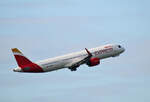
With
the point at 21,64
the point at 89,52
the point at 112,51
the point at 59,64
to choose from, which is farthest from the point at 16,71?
the point at 112,51

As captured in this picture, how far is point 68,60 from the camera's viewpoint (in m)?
138

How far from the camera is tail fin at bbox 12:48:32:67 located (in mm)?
132750

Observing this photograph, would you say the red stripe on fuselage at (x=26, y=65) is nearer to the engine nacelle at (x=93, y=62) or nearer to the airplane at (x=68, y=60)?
the airplane at (x=68, y=60)

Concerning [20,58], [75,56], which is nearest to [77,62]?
[75,56]

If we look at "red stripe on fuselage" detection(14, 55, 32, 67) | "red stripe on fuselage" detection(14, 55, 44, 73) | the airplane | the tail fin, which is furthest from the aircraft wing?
"red stripe on fuselage" detection(14, 55, 32, 67)

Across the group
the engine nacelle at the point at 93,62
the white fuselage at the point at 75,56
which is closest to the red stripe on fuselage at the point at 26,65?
the white fuselage at the point at 75,56

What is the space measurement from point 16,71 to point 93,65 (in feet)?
72.8

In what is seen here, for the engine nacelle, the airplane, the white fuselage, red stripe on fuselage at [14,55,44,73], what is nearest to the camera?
red stripe on fuselage at [14,55,44,73]

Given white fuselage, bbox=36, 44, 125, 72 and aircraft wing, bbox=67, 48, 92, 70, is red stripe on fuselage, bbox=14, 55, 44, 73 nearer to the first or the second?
white fuselage, bbox=36, 44, 125, 72

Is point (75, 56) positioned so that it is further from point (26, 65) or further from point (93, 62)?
point (26, 65)

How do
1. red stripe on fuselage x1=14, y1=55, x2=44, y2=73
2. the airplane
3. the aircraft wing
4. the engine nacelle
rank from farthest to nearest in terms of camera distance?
the engine nacelle → the aircraft wing → the airplane → red stripe on fuselage x1=14, y1=55, x2=44, y2=73

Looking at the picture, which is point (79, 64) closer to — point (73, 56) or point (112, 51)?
point (73, 56)

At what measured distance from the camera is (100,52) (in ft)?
468

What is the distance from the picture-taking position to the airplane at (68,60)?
133m
